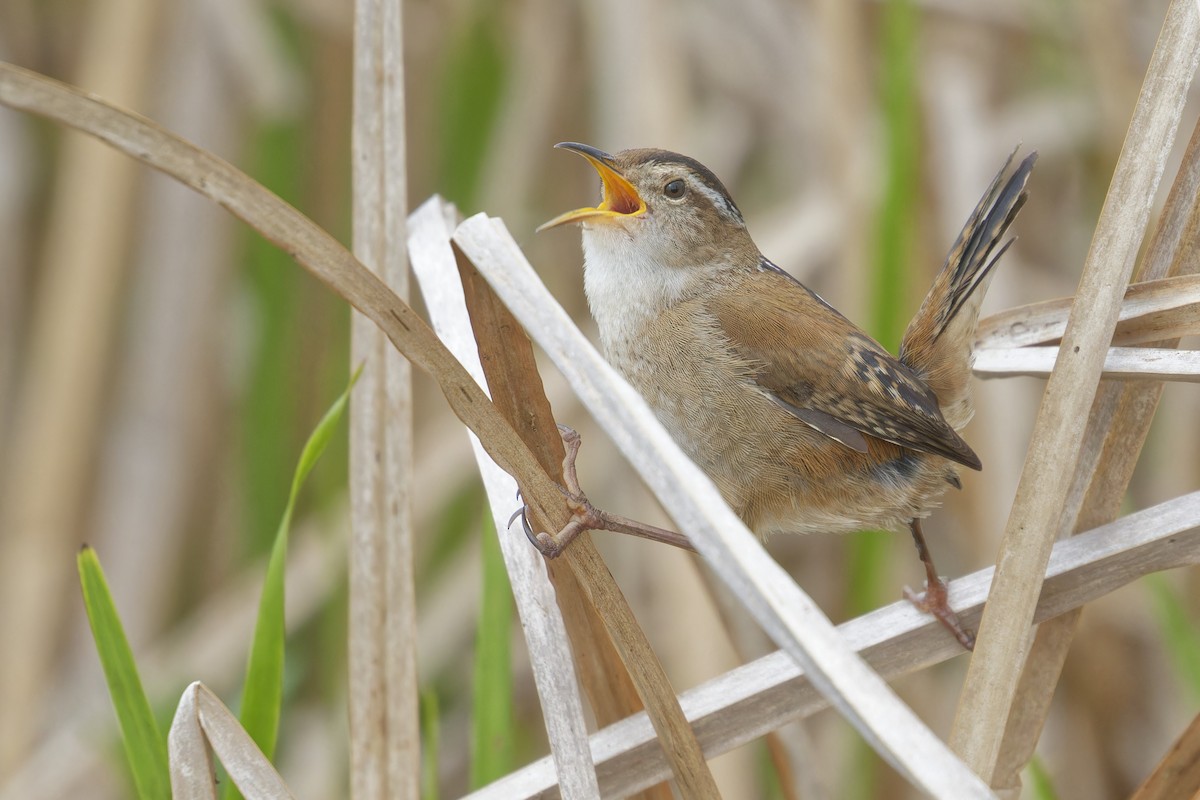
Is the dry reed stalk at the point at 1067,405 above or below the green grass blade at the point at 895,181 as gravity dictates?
below

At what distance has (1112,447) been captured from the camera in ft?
4.54

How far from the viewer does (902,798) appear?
2930mm

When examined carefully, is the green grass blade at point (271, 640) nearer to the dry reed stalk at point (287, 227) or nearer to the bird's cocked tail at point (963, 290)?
the dry reed stalk at point (287, 227)

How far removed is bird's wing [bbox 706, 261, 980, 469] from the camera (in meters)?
1.70

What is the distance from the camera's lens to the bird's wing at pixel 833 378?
1701mm

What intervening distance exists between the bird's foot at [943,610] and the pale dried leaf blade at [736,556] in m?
0.52

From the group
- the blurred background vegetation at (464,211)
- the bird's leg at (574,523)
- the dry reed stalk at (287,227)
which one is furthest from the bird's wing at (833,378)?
the blurred background vegetation at (464,211)

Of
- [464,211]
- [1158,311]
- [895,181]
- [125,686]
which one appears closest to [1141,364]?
[1158,311]

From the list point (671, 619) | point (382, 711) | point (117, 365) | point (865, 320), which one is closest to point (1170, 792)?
point (382, 711)

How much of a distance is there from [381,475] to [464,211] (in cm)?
144

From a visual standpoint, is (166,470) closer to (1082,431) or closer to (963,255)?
(963,255)

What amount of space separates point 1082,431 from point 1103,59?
6.29ft

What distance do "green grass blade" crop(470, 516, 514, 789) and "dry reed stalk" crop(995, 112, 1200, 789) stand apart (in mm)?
614

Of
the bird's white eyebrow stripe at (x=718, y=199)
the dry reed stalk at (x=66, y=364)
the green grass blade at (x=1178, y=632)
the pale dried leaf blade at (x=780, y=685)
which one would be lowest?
the green grass blade at (x=1178, y=632)
